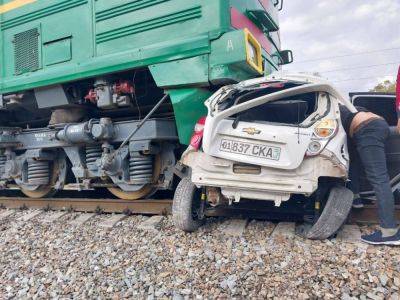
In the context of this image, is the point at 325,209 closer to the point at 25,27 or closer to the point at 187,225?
the point at 187,225

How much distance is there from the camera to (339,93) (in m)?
2.91

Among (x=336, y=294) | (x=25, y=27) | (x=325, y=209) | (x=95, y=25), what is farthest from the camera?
(x=25, y=27)

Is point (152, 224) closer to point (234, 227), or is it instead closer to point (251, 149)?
point (234, 227)

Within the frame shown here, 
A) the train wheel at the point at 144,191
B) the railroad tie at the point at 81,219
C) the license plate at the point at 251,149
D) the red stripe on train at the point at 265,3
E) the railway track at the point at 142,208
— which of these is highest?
the red stripe on train at the point at 265,3

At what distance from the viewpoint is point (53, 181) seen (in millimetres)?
5074

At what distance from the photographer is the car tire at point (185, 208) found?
3.22 meters

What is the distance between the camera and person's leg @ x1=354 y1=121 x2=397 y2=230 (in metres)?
2.82

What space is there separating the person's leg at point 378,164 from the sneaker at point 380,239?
8 centimetres

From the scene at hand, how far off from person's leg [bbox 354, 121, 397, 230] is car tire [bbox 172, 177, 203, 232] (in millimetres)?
1525

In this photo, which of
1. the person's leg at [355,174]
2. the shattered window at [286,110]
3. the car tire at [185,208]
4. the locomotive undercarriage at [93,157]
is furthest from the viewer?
the locomotive undercarriage at [93,157]

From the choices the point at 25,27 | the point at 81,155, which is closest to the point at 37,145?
the point at 81,155

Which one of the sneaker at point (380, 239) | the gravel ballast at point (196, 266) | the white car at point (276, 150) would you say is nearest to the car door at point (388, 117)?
the sneaker at point (380, 239)

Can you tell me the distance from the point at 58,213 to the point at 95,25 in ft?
7.69

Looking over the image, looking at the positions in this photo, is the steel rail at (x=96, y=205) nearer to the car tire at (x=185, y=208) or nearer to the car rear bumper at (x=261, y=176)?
the car tire at (x=185, y=208)
